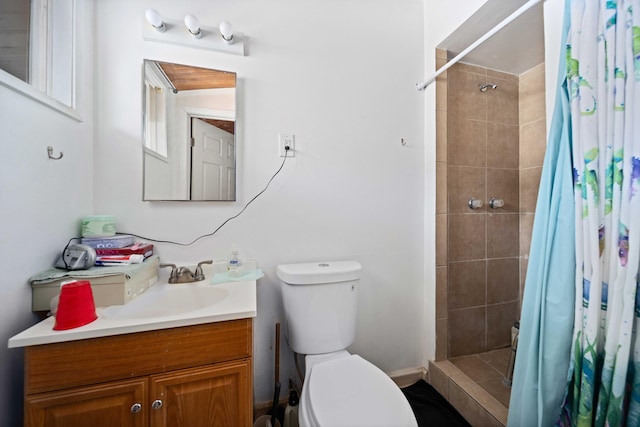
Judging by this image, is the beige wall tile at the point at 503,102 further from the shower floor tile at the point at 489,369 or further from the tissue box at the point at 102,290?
the tissue box at the point at 102,290

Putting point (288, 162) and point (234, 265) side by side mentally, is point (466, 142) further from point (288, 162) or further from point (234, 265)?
point (234, 265)

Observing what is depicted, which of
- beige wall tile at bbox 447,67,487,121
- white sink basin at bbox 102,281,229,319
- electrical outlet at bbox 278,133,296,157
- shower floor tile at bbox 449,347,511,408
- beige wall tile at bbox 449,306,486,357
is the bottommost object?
shower floor tile at bbox 449,347,511,408

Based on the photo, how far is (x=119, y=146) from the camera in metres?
1.14

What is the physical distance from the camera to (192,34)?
3.91 feet

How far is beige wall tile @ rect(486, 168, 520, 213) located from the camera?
169 centimetres

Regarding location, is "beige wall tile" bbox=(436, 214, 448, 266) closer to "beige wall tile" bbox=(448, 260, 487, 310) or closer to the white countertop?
"beige wall tile" bbox=(448, 260, 487, 310)

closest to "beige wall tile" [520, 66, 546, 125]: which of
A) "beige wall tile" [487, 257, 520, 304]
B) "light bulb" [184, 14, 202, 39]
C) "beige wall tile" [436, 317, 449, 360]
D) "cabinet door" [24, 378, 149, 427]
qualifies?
"beige wall tile" [487, 257, 520, 304]

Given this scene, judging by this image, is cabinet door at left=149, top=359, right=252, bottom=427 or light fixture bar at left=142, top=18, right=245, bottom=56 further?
light fixture bar at left=142, top=18, right=245, bottom=56

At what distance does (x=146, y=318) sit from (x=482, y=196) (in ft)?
6.27

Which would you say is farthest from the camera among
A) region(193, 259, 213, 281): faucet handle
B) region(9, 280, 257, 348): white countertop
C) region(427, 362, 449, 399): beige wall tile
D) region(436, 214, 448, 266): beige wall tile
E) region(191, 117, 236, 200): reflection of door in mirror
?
region(436, 214, 448, 266): beige wall tile

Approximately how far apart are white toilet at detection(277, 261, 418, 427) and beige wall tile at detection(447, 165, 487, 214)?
0.82 meters

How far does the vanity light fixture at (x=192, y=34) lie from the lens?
3.71ft

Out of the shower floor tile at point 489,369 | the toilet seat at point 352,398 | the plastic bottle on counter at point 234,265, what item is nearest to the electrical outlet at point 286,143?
the plastic bottle on counter at point 234,265

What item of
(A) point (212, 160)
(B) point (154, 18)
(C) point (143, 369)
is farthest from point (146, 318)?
(B) point (154, 18)
